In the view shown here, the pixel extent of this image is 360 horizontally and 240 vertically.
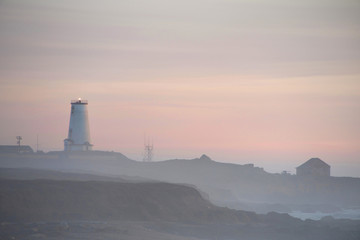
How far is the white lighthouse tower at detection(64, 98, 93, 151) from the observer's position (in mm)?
87500

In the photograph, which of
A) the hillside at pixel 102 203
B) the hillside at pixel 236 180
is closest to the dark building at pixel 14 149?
the hillside at pixel 236 180

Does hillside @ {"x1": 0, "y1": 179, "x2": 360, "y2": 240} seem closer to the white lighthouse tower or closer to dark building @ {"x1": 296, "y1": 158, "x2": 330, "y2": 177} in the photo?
the white lighthouse tower

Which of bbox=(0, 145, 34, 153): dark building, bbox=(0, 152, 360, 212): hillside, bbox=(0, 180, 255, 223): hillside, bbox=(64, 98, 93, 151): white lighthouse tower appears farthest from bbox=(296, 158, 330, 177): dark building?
bbox=(0, 180, 255, 223): hillside

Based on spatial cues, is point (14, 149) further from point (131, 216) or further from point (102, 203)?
point (131, 216)

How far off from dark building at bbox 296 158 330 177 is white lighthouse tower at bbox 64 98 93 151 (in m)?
32.3

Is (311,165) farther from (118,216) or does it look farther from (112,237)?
(112,237)

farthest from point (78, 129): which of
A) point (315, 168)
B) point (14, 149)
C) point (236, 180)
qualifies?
point (315, 168)

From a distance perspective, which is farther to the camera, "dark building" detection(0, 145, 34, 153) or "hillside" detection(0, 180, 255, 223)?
"dark building" detection(0, 145, 34, 153)

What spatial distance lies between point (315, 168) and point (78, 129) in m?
35.7

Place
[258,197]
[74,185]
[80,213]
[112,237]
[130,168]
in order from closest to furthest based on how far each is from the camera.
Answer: [112,237]
[80,213]
[74,185]
[130,168]
[258,197]

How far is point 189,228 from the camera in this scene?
50.5m

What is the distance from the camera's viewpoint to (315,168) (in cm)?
10488

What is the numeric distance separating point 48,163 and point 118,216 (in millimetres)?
37716

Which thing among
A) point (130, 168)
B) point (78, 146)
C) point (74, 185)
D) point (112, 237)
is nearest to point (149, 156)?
point (130, 168)
